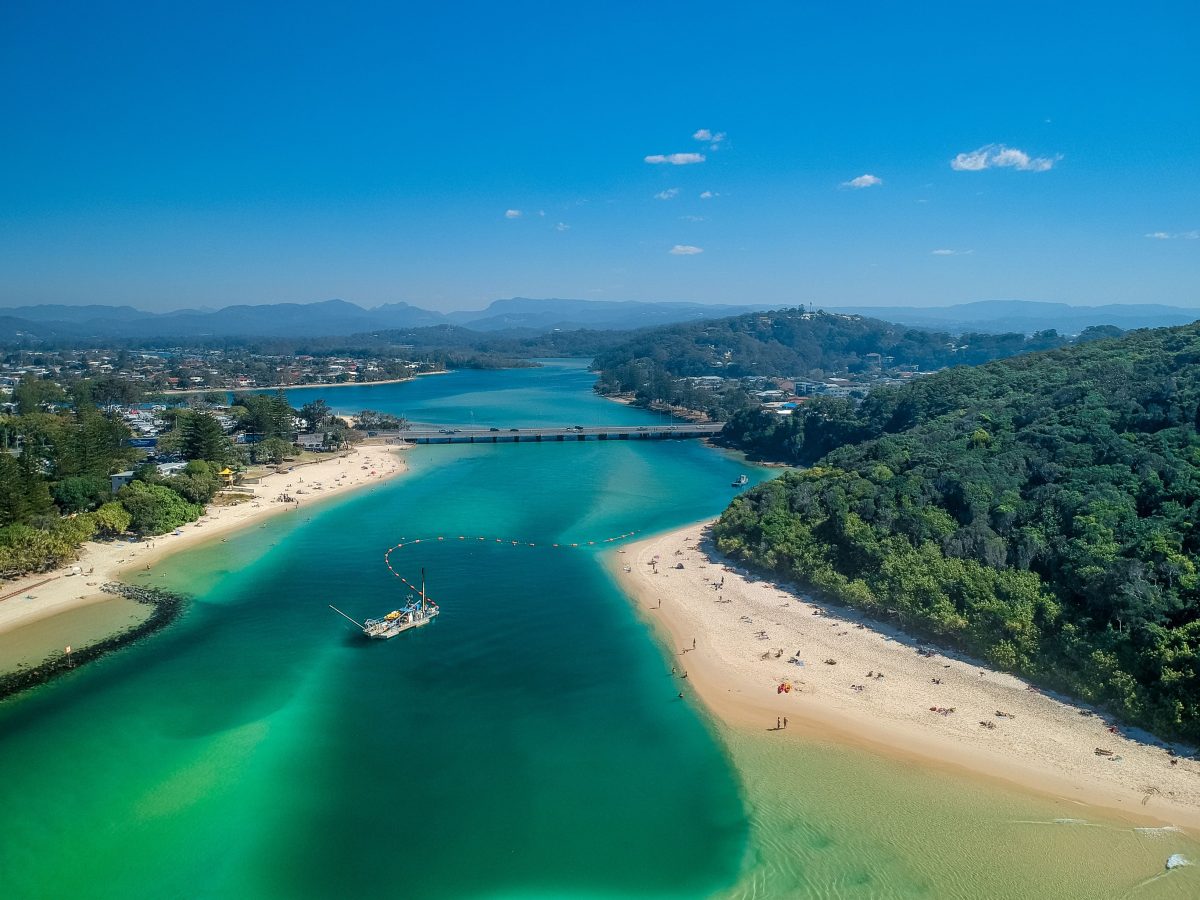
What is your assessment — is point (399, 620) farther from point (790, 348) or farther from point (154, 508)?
point (790, 348)

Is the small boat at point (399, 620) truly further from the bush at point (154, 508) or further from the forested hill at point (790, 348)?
the forested hill at point (790, 348)

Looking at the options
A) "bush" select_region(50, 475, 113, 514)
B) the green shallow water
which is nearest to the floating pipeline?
the green shallow water

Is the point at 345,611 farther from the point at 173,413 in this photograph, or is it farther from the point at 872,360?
the point at 872,360

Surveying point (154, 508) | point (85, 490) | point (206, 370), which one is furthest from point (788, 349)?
point (85, 490)

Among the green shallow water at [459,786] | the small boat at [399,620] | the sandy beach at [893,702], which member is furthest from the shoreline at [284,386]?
the sandy beach at [893,702]

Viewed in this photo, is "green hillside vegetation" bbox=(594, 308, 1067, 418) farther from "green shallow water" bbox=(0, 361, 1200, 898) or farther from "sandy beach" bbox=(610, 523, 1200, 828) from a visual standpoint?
"green shallow water" bbox=(0, 361, 1200, 898)

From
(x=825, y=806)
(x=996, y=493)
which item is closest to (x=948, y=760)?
(x=825, y=806)
